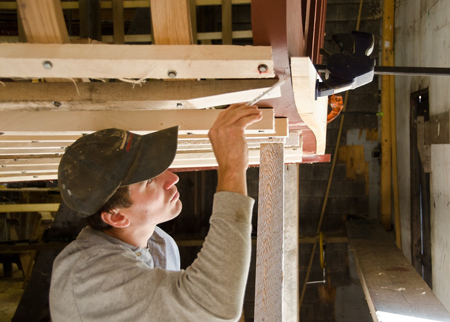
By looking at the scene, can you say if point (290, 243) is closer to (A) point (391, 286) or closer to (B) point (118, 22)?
(A) point (391, 286)

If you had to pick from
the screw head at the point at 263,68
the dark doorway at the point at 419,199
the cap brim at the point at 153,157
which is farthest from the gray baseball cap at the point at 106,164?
the dark doorway at the point at 419,199

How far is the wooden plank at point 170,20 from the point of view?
3.74 feet

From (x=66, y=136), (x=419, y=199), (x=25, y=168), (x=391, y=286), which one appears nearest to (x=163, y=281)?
(x=66, y=136)

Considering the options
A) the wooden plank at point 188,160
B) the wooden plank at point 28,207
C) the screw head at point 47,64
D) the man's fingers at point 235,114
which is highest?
the screw head at point 47,64

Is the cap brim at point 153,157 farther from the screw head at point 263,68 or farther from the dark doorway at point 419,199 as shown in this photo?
the dark doorway at point 419,199

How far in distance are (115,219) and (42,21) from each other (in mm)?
619

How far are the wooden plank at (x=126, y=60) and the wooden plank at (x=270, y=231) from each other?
0.90m

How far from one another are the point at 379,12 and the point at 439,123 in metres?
2.40

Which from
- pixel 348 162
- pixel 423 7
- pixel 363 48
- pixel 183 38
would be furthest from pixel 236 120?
pixel 348 162

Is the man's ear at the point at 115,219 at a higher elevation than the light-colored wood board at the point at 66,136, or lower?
lower

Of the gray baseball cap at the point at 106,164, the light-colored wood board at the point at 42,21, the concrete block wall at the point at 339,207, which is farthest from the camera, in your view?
the concrete block wall at the point at 339,207

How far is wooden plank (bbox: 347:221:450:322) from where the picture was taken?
8.14 feet

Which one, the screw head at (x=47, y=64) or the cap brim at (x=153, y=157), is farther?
the cap brim at (x=153, y=157)

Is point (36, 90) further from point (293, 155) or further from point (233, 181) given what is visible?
point (293, 155)
